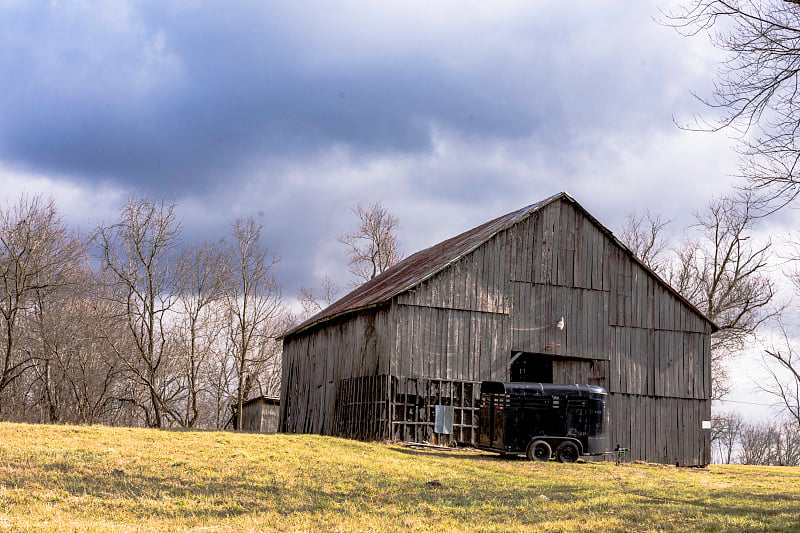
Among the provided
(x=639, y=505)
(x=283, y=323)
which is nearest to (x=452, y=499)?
(x=639, y=505)

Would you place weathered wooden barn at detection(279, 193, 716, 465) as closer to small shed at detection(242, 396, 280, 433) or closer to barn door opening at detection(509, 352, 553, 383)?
barn door opening at detection(509, 352, 553, 383)

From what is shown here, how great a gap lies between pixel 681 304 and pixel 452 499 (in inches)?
675

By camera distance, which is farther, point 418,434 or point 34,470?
point 418,434

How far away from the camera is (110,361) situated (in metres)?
45.1

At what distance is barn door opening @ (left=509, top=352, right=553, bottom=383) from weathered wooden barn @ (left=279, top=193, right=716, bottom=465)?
51 mm

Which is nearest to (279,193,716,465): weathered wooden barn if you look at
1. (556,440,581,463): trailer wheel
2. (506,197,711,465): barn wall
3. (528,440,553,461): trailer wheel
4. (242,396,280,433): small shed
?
(506,197,711,465): barn wall

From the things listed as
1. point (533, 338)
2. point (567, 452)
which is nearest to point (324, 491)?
point (567, 452)

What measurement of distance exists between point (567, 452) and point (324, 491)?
31.9 ft

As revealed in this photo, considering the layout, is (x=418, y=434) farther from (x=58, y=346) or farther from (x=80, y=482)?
(x=58, y=346)

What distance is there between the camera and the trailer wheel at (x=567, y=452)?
2322 cm

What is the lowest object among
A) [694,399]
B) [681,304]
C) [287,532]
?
[287,532]

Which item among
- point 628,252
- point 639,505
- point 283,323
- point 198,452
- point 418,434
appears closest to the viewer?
point 639,505

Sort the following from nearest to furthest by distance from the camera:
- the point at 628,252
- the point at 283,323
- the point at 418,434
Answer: the point at 418,434
the point at 628,252
the point at 283,323

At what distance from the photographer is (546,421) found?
23.3 meters
